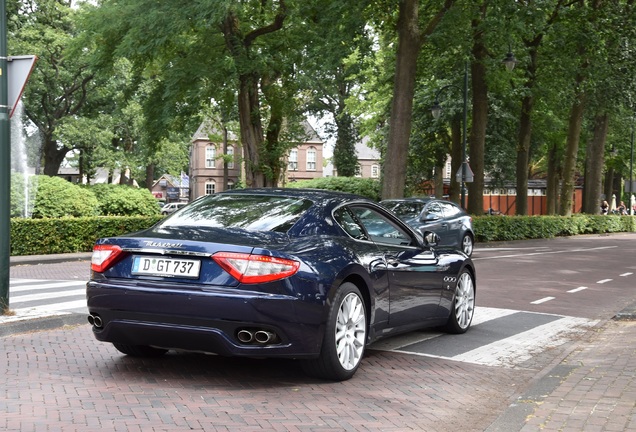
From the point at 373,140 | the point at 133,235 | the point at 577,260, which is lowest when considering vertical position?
the point at 577,260

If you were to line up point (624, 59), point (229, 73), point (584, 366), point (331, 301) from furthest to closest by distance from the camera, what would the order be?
point (624, 59) → point (229, 73) → point (584, 366) → point (331, 301)

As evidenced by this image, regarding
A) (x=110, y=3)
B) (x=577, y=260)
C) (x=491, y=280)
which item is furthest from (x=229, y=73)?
(x=491, y=280)

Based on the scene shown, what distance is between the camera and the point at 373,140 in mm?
51281

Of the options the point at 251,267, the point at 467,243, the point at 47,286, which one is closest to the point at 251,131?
the point at 467,243

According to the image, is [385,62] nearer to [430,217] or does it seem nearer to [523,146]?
[523,146]

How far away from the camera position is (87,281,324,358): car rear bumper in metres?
5.77

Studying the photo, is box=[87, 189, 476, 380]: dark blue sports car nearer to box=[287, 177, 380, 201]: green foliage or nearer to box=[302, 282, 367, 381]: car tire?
box=[302, 282, 367, 381]: car tire

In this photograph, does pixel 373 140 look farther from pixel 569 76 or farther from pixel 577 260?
pixel 577 260

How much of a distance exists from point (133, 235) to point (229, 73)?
2101 cm

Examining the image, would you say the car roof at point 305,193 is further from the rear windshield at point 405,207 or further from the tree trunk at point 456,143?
the tree trunk at point 456,143

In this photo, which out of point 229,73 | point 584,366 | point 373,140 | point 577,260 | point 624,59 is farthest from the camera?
point 373,140

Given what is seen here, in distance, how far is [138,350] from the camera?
6895mm

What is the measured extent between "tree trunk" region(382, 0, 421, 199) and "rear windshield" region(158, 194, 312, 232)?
17803mm

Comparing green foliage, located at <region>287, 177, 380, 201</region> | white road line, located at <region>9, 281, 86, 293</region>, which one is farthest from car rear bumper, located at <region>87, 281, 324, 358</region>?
green foliage, located at <region>287, 177, 380, 201</region>
